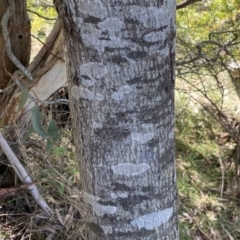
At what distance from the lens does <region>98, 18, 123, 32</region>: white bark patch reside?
72 centimetres

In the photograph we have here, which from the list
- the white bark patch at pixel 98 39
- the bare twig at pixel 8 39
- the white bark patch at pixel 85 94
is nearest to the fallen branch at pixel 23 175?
the bare twig at pixel 8 39

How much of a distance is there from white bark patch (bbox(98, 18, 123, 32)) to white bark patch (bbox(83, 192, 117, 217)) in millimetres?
395

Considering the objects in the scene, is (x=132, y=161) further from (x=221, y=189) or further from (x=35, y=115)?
(x=221, y=189)

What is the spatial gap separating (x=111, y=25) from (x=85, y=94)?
0.16 meters

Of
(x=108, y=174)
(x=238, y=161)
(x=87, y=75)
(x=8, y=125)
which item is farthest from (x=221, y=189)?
(x=87, y=75)

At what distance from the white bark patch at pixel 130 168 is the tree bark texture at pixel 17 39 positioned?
0.90 metres

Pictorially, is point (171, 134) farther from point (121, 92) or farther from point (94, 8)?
point (94, 8)

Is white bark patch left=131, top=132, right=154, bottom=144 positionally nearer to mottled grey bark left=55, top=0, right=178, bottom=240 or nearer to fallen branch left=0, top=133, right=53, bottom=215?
mottled grey bark left=55, top=0, right=178, bottom=240

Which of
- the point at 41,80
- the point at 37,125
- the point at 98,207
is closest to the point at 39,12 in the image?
the point at 41,80

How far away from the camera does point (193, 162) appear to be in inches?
96.5

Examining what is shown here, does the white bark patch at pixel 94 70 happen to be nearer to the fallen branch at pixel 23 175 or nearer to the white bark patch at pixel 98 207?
the white bark patch at pixel 98 207

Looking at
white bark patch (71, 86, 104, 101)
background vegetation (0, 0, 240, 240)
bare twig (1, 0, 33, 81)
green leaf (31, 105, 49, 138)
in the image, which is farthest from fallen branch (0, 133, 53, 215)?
white bark patch (71, 86, 104, 101)

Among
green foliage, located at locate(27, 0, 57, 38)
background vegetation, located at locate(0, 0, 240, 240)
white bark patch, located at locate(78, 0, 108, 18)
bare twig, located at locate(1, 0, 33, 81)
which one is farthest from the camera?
green foliage, located at locate(27, 0, 57, 38)

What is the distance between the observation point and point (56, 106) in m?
2.09
